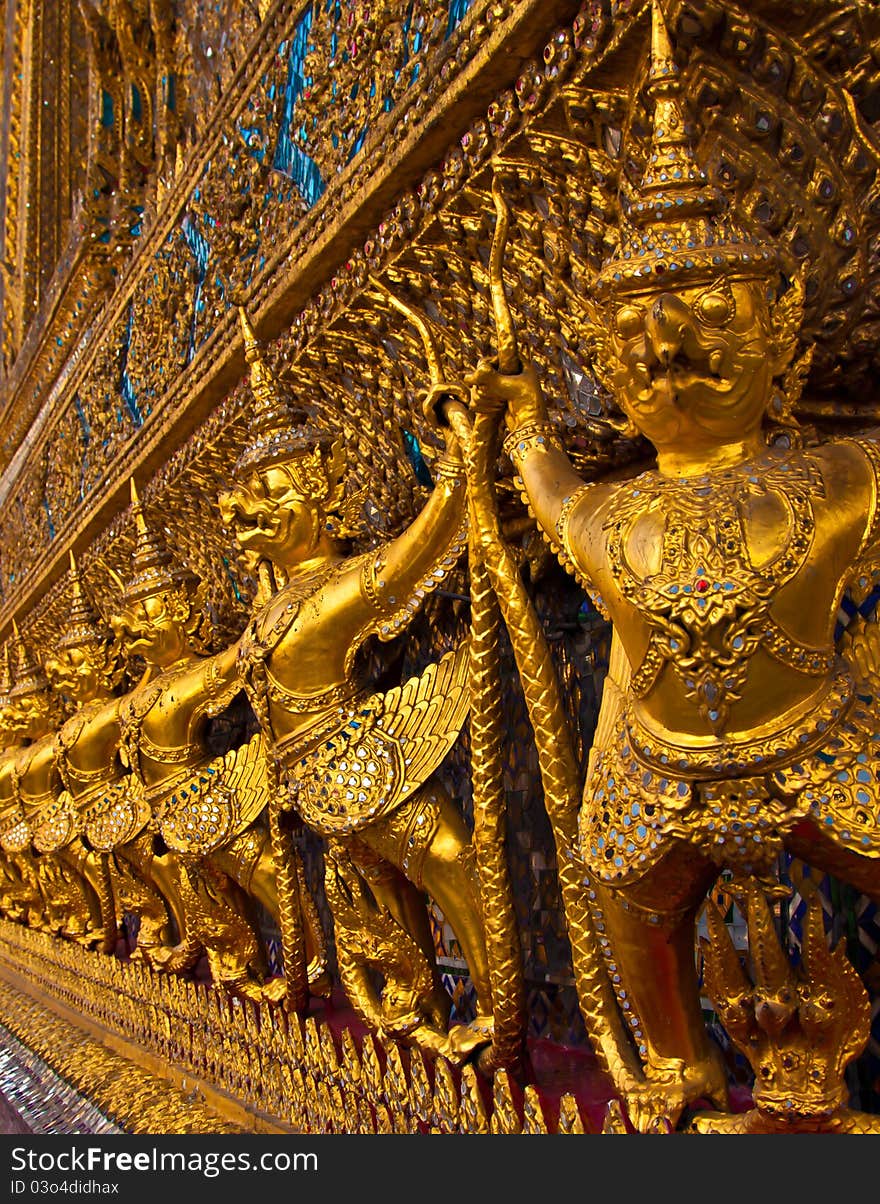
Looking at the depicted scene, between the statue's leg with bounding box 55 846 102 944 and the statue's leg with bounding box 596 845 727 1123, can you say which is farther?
the statue's leg with bounding box 55 846 102 944

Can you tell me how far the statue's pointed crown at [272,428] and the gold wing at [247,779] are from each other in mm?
726

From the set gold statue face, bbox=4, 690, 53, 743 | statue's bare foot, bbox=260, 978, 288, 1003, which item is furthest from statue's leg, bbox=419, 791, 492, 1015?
gold statue face, bbox=4, 690, 53, 743

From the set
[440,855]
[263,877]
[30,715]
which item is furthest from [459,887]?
[30,715]

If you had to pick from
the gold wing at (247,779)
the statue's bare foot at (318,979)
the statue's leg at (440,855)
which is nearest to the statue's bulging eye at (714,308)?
the statue's leg at (440,855)

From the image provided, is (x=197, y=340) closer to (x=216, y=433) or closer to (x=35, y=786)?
(x=216, y=433)

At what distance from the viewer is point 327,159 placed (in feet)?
8.75

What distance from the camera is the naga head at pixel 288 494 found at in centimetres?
237

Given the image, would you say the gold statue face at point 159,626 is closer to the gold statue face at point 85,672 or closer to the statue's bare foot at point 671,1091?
the gold statue face at point 85,672

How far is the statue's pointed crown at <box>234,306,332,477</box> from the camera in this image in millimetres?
2361

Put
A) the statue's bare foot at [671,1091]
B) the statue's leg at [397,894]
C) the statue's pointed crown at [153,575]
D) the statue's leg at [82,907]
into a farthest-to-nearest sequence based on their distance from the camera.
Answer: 1. the statue's leg at [82,907]
2. the statue's pointed crown at [153,575]
3. the statue's leg at [397,894]
4. the statue's bare foot at [671,1091]

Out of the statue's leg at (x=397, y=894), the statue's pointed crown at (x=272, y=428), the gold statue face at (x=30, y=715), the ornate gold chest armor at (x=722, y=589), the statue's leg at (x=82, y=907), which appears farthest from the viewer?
the gold statue face at (x=30, y=715)

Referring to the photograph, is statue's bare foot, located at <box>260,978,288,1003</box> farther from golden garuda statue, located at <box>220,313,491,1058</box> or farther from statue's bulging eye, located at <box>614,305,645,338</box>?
statue's bulging eye, located at <box>614,305,645,338</box>

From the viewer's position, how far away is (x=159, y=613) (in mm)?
3195

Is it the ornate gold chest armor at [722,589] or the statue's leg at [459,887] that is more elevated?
the ornate gold chest armor at [722,589]
